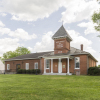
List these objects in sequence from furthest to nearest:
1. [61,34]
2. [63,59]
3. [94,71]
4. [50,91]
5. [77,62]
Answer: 1. [61,34]
2. [63,59]
3. [77,62]
4. [94,71]
5. [50,91]

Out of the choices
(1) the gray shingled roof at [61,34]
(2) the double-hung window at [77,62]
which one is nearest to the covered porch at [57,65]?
(2) the double-hung window at [77,62]

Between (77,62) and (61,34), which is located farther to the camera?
(61,34)

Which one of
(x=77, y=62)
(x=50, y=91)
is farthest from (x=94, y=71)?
(x=50, y=91)

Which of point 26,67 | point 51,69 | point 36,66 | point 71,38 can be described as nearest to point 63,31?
point 71,38

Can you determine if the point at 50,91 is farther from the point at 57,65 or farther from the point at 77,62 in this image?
the point at 57,65

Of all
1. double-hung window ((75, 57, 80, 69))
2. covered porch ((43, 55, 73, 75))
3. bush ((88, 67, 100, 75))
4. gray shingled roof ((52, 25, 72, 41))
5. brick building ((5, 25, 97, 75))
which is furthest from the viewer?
gray shingled roof ((52, 25, 72, 41))

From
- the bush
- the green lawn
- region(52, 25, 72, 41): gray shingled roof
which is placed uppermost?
region(52, 25, 72, 41): gray shingled roof

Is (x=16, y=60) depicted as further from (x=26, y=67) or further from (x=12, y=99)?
(x=12, y=99)

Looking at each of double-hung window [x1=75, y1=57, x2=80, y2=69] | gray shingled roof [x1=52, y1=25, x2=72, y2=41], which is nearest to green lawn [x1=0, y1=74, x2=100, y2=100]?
double-hung window [x1=75, y1=57, x2=80, y2=69]

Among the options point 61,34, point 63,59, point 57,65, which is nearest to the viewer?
point 63,59

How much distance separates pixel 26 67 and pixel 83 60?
14.4 meters

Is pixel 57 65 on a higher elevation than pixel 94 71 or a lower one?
higher

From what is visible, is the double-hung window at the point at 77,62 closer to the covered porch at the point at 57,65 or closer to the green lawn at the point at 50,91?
the covered porch at the point at 57,65

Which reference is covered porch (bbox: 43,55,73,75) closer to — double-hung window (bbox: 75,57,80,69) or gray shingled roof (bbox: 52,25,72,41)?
double-hung window (bbox: 75,57,80,69)
